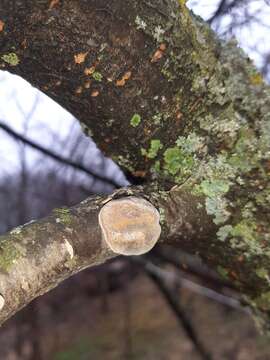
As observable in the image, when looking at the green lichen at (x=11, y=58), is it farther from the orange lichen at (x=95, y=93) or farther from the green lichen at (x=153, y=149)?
the green lichen at (x=153, y=149)

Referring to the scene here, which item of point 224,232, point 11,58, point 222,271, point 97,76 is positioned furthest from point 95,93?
point 222,271

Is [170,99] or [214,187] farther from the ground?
[170,99]

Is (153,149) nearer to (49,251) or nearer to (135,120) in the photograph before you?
(135,120)

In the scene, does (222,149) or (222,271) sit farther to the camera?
(222,271)

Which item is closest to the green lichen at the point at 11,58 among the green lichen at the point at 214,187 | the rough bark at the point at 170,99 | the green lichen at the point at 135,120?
the rough bark at the point at 170,99

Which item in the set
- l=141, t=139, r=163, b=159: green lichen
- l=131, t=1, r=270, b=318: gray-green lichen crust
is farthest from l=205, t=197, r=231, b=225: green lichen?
l=141, t=139, r=163, b=159: green lichen
